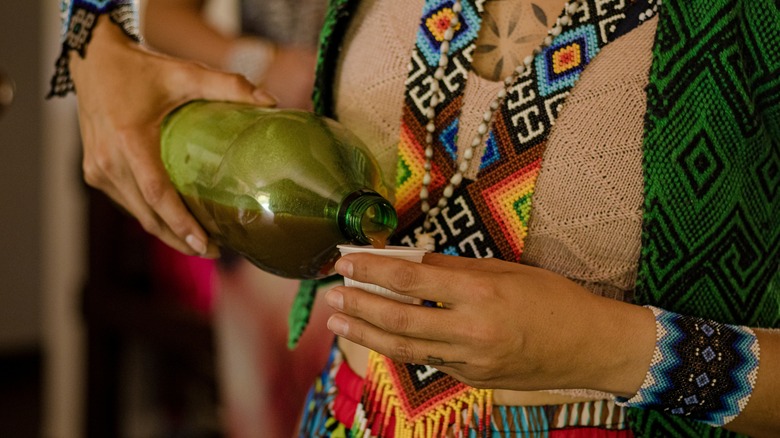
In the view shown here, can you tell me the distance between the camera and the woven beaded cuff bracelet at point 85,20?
0.82 metres

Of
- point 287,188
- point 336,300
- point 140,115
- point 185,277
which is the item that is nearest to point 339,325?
point 336,300

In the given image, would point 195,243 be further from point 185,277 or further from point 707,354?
point 185,277

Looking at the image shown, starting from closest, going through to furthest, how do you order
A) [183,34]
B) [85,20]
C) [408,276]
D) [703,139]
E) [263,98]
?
1. [408,276]
2. [703,139]
3. [263,98]
4. [85,20]
5. [183,34]

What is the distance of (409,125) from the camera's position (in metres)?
0.66

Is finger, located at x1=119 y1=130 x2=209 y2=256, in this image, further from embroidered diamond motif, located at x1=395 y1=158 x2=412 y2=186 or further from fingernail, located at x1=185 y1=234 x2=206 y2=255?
embroidered diamond motif, located at x1=395 y1=158 x2=412 y2=186

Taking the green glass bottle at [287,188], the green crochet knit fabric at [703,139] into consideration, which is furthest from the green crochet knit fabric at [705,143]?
the green glass bottle at [287,188]

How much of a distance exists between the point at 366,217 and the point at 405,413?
213mm

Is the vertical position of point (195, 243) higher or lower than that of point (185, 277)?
higher

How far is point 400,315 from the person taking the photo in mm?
488

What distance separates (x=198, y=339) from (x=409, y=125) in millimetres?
1534

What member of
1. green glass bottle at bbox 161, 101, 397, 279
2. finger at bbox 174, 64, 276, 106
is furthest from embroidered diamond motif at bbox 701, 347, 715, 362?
finger at bbox 174, 64, 276, 106

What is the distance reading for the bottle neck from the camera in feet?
1.76

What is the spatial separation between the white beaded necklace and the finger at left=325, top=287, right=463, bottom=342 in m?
0.14

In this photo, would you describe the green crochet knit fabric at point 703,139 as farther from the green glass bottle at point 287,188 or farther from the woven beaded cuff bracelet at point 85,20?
the woven beaded cuff bracelet at point 85,20
